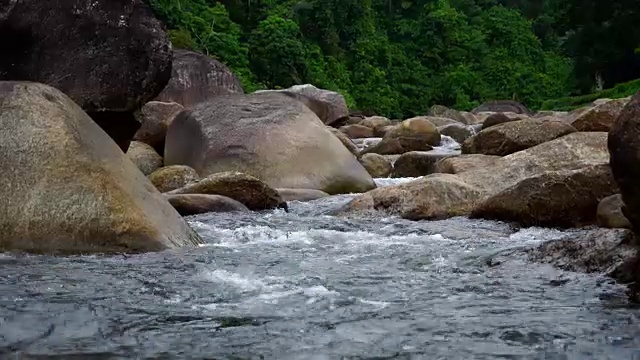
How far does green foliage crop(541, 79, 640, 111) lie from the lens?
1168 inches

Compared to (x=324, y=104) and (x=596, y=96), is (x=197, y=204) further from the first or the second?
(x=596, y=96)

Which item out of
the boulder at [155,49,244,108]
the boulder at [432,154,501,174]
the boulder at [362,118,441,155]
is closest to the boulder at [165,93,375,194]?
the boulder at [432,154,501,174]

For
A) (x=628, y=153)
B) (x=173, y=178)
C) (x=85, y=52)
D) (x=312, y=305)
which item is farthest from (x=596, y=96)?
(x=312, y=305)

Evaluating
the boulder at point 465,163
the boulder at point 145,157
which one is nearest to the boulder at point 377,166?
the boulder at point 465,163

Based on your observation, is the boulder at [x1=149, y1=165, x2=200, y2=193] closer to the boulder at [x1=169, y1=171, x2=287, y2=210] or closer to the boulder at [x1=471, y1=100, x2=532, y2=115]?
the boulder at [x1=169, y1=171, x2=287, y2=210]

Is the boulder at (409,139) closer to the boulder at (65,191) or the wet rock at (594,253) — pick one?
the boulder at (65,191)

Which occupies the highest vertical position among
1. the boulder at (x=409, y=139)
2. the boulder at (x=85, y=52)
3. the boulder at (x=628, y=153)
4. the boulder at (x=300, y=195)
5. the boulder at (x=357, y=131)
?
the boulder at (x=85, y=52)

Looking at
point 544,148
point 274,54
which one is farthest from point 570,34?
point 544,148

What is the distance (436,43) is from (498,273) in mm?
48951

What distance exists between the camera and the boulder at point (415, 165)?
45.6ft

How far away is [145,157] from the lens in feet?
42.2

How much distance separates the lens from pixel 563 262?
5582mm

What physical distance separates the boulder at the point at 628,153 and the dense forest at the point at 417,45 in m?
28.4

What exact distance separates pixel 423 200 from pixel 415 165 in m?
5.04
